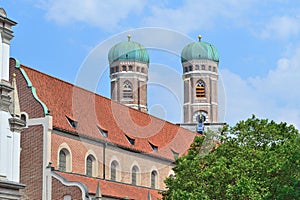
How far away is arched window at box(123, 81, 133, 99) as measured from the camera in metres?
119

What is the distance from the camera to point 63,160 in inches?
1858

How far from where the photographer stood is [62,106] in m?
49.3

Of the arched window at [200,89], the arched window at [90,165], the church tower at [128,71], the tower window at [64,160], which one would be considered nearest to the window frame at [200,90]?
the arched window at [200,89]

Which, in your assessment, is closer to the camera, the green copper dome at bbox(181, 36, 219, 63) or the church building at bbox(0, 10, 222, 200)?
the church building at bbox(0, 10, 222, 200)

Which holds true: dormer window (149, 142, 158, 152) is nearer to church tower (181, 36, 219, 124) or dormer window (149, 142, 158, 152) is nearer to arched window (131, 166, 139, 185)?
arched window (131, 166, 139, 185)

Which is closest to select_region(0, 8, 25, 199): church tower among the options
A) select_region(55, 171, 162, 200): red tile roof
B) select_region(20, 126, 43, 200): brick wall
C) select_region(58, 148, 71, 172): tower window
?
select_region(20, 126, 43, 200): brick wall

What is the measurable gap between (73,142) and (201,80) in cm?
7594

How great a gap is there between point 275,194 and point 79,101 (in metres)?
20.4

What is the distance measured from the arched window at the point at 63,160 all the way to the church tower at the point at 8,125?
14.2 metres

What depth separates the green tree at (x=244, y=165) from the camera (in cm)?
3709

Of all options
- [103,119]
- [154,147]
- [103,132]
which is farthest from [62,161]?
[154,147]

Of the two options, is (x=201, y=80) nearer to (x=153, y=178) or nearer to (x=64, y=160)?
(x=153, y=178)

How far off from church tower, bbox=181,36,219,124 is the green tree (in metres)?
74.2

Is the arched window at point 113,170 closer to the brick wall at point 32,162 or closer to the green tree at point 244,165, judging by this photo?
the brick wall at point 32,162
